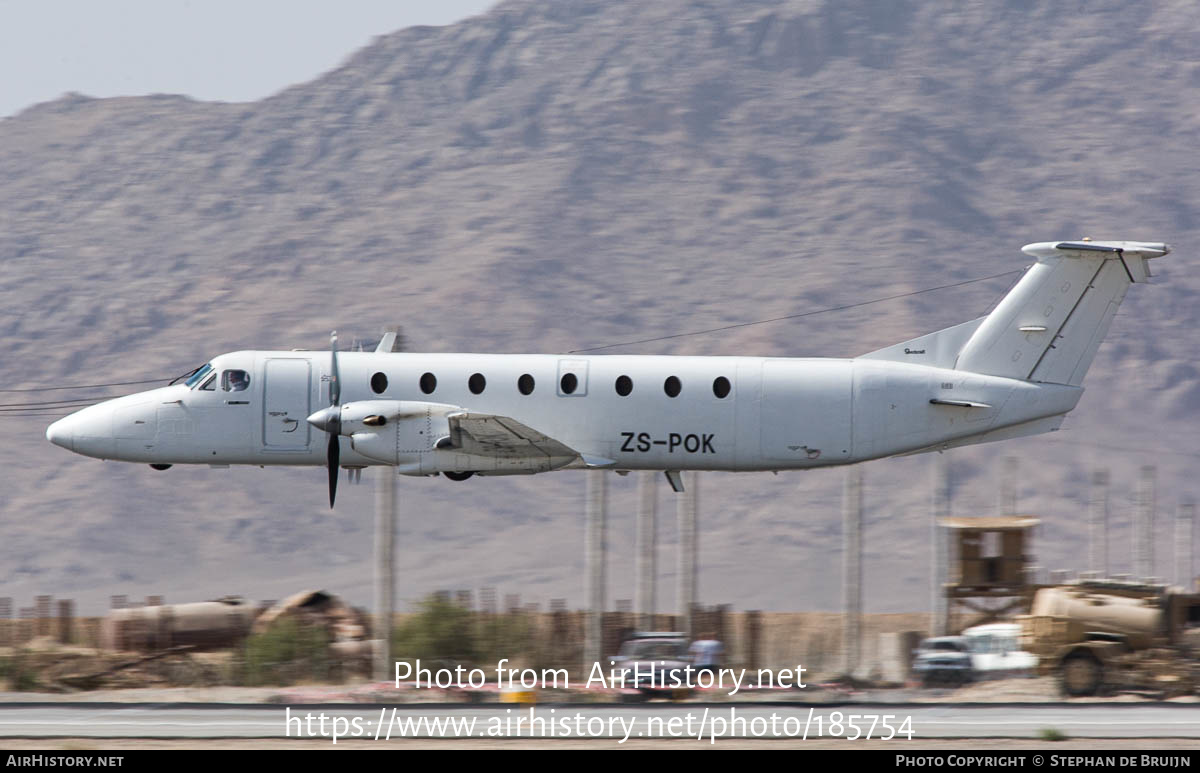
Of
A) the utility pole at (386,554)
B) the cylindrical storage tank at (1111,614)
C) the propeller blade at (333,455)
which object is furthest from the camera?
the utility pole at (386,554)

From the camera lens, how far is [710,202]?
132 m

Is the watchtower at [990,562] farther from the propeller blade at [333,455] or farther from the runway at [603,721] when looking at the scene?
the propeller blade at [333,455]

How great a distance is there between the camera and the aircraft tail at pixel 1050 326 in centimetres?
3203

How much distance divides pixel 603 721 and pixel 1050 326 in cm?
1252

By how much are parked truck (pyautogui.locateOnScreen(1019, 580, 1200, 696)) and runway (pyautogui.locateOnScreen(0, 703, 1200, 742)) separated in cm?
388

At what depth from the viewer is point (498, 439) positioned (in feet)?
100.0

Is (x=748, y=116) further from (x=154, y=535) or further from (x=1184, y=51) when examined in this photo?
(x=154, y=535)

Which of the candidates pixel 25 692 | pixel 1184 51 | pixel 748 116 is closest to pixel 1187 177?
pixel 1184 51

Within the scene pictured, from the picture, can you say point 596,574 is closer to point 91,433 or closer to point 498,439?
point 498,439

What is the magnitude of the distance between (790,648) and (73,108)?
114m

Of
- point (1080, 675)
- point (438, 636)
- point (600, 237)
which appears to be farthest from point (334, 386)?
point (600, 237)

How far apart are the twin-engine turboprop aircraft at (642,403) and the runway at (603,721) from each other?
199 inches

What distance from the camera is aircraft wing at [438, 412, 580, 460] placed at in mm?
29953

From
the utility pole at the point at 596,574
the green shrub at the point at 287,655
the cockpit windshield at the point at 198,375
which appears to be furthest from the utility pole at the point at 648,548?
the cockpit windshield at the point at 198,375
